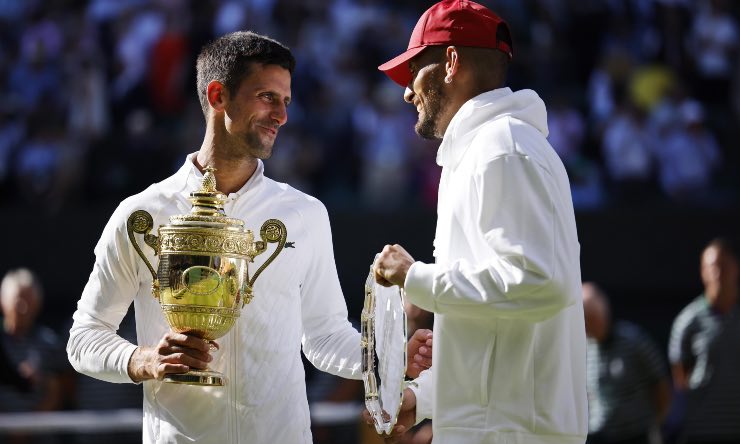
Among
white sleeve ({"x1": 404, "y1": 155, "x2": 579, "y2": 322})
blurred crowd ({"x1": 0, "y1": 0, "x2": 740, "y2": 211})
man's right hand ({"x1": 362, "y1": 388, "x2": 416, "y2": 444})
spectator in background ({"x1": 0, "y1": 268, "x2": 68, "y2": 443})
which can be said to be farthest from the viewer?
blurred crowd ({"x1": 0, "y1": 0, "x2": 740, "y2": 211})

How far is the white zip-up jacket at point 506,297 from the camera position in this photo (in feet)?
11.5

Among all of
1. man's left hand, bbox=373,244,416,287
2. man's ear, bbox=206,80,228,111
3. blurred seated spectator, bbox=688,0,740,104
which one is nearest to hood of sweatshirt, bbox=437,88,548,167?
man's left hand, bbox=373,244,416,287

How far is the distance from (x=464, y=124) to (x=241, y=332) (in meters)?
0.94

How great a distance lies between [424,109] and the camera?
397cm

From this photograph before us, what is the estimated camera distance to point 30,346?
8.38 meters

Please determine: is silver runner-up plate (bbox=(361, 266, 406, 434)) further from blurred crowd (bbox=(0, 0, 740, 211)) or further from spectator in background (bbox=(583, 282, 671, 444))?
blurred crowd (bbox=(0, 0, 740, 211))

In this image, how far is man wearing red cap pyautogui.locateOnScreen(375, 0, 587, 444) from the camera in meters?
3.51

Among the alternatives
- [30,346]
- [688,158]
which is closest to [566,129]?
[688,158]

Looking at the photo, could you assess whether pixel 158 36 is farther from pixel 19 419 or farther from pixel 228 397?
pixel 228 397

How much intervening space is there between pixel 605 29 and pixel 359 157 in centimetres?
276

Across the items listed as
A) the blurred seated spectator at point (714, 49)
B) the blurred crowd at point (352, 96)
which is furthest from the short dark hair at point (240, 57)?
the blurred seated spectator at point (714, 49)

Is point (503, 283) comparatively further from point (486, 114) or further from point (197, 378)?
point (197, 378)

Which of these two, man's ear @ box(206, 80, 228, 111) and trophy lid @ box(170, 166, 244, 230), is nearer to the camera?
trophy lid @ box(170, 166, 244, 230)

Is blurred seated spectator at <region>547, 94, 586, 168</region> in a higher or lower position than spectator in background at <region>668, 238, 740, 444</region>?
higher
